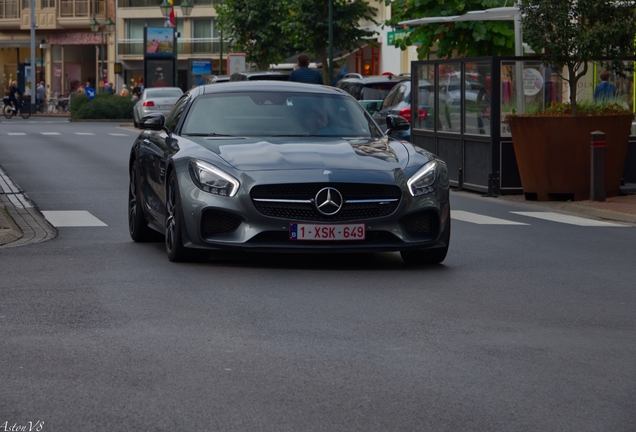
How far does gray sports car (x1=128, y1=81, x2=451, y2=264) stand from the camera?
9688 millimetres

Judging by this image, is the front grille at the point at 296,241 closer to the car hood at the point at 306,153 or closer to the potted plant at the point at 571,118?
the car hood at the point at 306,153

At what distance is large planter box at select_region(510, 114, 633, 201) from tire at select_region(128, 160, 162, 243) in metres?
8.00

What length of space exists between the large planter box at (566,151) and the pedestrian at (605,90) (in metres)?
0.89

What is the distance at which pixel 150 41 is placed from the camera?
6750 cm

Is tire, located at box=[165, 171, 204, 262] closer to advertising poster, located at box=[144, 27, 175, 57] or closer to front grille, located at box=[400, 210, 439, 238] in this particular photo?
front grille, located at box=[400, 210, 439, 238]

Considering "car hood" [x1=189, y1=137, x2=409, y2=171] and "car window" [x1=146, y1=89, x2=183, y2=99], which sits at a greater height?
"car window" [x1=146, y1=89, x2=183, y2=99]

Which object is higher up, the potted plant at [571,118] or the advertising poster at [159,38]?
the advertising poster at [159,38]

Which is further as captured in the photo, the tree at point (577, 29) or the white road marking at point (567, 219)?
the tree at point (577, 29)

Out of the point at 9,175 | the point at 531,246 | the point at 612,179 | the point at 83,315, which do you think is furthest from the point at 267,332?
the point at 9,175

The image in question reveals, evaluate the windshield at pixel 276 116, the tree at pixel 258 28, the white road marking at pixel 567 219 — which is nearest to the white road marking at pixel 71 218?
the windshield at pixel 276 116

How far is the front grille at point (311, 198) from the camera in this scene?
9.70 metres

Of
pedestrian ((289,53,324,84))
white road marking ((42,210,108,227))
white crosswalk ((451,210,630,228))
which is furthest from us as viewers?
pedestrian ((289,53,324,84))

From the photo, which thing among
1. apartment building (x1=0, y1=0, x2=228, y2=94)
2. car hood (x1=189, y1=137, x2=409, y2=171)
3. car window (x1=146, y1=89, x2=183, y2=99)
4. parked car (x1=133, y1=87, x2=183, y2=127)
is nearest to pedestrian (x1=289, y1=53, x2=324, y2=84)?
car hood (x1=189, y1=137, x2=409, y2=171)

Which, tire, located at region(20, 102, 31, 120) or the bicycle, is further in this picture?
tire, located at region(20, 102, 31, 120)
